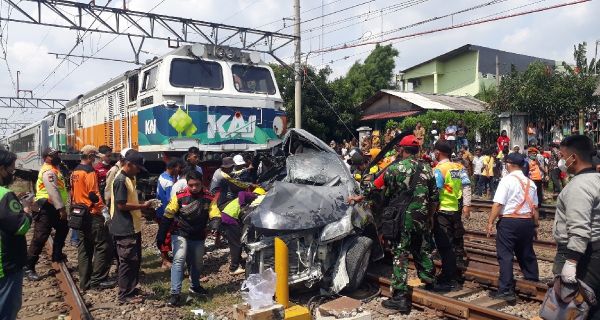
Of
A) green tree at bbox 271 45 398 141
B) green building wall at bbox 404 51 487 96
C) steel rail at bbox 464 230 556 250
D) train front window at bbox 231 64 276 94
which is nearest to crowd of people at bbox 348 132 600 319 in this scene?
steel rail at bbox 464 230 556 250

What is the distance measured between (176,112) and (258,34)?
9970 mm

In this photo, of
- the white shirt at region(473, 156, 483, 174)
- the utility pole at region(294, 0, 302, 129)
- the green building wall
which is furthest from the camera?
the green building wall

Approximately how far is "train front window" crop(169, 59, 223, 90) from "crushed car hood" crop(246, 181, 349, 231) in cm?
466

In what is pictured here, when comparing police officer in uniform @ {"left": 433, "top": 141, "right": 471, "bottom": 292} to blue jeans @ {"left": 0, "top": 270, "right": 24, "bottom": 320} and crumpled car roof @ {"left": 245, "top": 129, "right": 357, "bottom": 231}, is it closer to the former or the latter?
crumpled car roof @ {"left": 245, "top": 129, "right": 357, "bottom": 231}

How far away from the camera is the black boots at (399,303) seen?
5.13 metres

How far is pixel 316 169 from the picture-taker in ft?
21.2

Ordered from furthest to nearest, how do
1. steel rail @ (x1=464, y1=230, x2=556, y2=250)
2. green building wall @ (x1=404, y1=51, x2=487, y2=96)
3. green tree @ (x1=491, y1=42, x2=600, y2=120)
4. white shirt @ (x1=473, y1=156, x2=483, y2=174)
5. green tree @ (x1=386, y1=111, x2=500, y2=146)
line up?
green building wall @ (x1=404, y1=51, x2=487, y2=96) → green tree @ (x1=386, y1=111, x2=500, y2=146) → green tree @ (x1=491, y1=42, x2=600, y2=120) → white shirt @ (x1=473, y1=156, x2=483, y2=174) → steel rail @ (x1=464, y1=230, x2=556, y2=250)

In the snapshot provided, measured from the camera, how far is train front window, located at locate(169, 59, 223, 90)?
9.70 m

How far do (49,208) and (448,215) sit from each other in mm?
5474

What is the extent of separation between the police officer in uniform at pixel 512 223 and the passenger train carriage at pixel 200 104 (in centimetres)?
598

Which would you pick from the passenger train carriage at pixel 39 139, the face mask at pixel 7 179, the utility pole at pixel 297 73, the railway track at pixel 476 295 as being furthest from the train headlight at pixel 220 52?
the passenger train carriage at pixel 39 139

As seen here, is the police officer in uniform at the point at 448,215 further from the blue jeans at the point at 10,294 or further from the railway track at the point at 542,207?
the railway track at the point at 542,207

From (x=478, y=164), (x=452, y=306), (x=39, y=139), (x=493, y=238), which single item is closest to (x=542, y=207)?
(x=478, y=164)

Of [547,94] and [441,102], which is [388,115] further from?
[547,94]
